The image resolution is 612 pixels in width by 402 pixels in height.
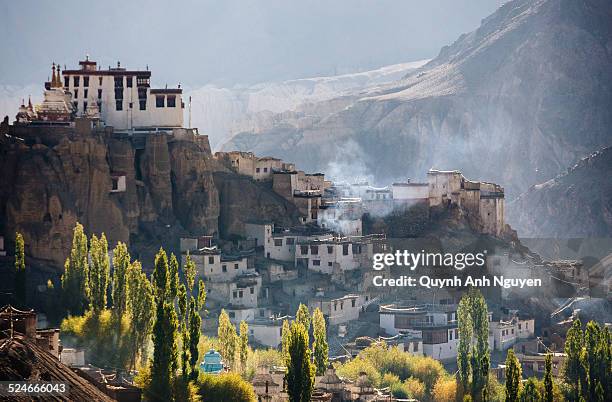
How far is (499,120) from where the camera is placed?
163m

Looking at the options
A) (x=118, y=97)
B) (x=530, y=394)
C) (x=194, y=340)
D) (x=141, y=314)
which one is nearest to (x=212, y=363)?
(x=194, y=340)

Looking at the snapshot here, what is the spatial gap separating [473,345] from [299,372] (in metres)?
16.9

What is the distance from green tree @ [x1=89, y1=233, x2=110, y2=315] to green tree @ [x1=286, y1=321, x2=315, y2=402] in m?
11.5

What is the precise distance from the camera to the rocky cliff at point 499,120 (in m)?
156

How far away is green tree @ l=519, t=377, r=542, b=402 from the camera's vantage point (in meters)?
57.9

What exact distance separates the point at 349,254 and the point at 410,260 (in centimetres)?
493

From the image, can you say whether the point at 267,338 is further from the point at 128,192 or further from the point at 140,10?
the point at 140,10

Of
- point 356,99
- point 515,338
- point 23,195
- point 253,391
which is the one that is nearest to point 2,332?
point 253,391

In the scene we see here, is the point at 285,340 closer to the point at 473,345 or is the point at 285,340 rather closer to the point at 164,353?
the point at 164,353

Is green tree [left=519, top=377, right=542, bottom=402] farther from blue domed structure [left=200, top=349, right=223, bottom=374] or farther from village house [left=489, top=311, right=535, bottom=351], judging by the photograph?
village house [left=489, top=311, right=535, bottom=351]

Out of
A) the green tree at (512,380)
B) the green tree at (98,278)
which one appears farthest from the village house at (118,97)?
the green tree at (512,380)

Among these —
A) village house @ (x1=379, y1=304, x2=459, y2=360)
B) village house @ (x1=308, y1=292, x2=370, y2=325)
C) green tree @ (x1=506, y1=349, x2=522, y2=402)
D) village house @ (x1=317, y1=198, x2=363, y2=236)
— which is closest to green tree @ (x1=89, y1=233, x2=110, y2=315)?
village house @ (x1=308, y1=292, x2=370, y2=325)

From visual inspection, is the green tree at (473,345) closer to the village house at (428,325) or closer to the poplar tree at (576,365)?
the village house at (428,325)

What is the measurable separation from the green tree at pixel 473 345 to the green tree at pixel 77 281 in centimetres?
1508
